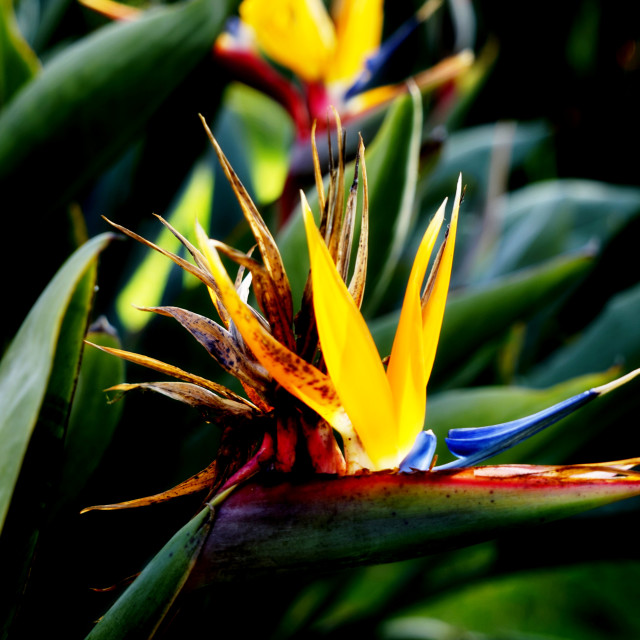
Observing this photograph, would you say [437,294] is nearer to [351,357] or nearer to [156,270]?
[351,357]

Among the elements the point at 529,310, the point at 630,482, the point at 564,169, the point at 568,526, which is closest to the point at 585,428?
the point at 529,310

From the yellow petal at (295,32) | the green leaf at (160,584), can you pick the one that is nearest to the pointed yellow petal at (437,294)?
the green leaf at (160,584)

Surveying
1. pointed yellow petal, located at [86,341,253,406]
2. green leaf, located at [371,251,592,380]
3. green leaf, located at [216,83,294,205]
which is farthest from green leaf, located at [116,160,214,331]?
pointed yellow petal, located at [86,341,253,406]

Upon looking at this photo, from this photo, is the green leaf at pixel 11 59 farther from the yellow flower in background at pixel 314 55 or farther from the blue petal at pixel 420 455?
the blue petal at pixel 420 455

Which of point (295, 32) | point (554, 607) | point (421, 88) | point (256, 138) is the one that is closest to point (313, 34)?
point (295, 32)

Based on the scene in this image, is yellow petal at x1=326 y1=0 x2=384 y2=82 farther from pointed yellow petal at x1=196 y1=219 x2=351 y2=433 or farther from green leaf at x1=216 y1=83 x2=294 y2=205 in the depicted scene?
pointed yellow petal at x1=196 y1=219 x2=351 y2=433

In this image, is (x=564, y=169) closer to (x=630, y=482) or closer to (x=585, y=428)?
(x=585, y=428)
